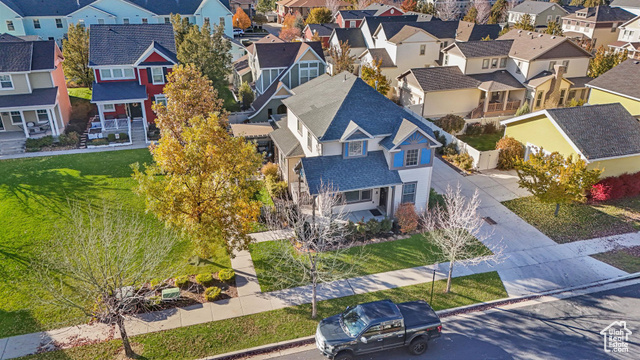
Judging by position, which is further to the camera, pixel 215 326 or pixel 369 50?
pixel 369 50

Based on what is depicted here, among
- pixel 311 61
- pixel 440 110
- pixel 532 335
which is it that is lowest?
pixel 532 335

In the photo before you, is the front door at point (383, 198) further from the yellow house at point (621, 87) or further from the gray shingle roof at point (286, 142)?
the yellow house at point (621, 87)

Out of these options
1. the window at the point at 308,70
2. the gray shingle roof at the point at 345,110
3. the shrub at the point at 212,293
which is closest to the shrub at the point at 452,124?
the gray shingle roof at the point at 345,110

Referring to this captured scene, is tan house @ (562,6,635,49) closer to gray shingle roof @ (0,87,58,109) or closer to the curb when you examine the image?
the curb

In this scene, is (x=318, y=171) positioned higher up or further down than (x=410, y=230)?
higher up

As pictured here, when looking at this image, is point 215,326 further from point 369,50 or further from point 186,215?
point 369,50

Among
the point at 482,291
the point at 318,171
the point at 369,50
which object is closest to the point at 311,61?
the point at 369,50

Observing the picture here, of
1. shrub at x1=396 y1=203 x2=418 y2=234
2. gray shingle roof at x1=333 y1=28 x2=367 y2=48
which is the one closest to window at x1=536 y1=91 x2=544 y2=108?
gray shingle roof at x1=333 y1=28 x2=367 y2=48
